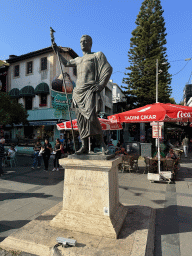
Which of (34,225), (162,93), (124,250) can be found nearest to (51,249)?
(34,225)

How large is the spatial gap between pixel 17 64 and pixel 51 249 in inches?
986

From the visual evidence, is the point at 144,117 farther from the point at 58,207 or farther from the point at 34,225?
the point at 34,225

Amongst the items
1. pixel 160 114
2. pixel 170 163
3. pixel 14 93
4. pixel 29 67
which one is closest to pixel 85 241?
pixel 160 114

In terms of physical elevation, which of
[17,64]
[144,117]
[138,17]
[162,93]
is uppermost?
[138,17]

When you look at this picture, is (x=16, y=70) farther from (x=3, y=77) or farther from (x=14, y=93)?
(x=14, y=93)

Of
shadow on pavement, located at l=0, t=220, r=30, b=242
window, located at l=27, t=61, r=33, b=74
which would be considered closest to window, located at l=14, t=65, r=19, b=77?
window, located at l=27, t=61, r=33, b=74

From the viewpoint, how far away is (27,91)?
21.1 m

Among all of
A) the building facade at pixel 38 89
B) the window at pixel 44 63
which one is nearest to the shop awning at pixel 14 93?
the building facade at pixel 38 89

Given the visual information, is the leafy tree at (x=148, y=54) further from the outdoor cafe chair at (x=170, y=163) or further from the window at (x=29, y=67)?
the outdoor cafe chair at (x=170, y=163)

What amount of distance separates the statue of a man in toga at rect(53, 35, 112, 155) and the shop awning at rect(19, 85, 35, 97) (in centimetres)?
1913

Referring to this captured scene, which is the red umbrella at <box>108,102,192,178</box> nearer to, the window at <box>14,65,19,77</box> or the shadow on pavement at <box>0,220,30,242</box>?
the shadow on pavement at <box>0,220,30,242</box>

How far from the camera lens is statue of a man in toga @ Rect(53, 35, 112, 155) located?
3.36 meters

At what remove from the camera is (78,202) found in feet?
10.4

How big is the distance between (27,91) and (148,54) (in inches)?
623
